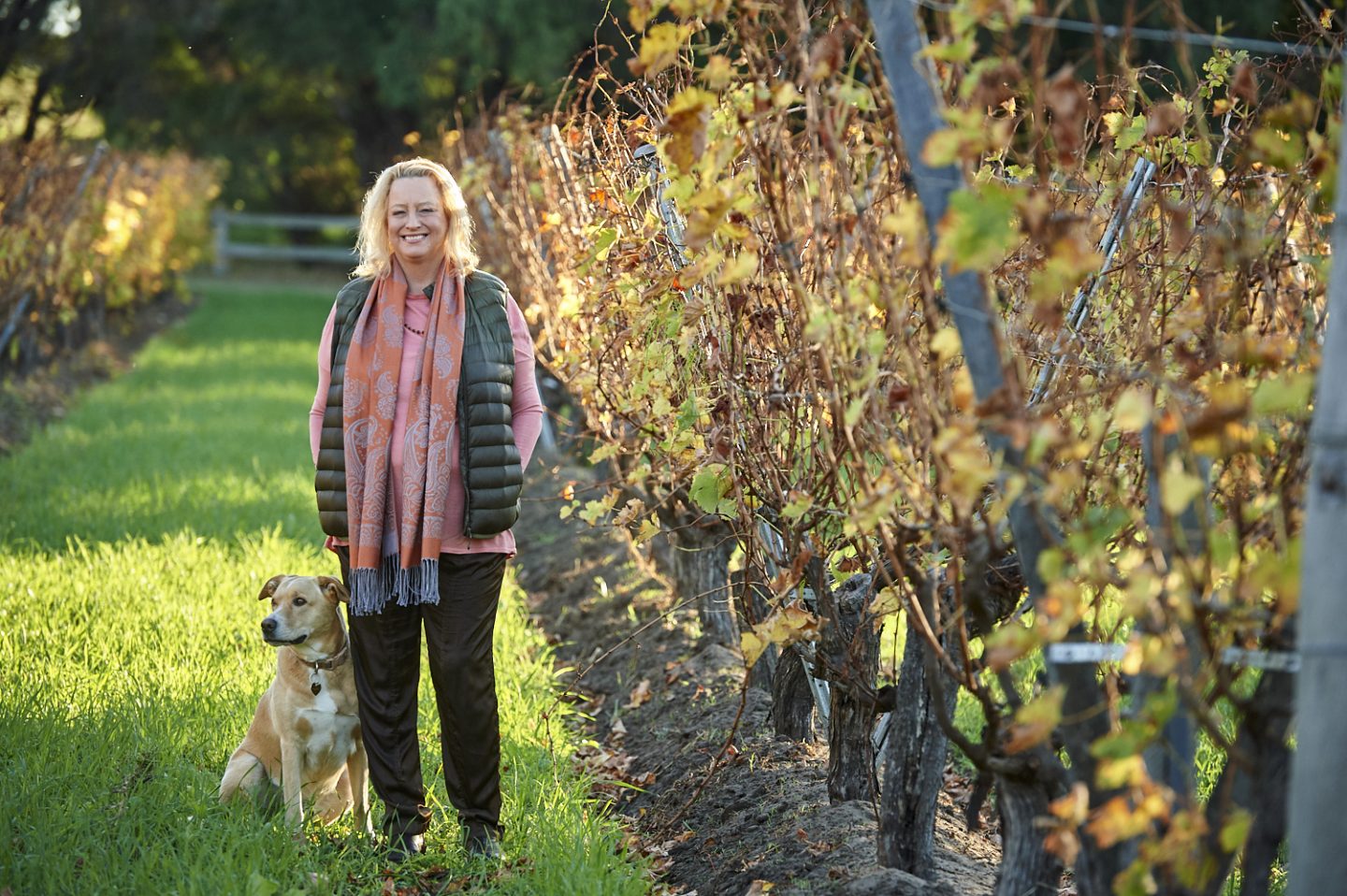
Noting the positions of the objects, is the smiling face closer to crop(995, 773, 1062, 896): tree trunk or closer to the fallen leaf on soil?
crop(995, 773, 1062, 896): tree trunk

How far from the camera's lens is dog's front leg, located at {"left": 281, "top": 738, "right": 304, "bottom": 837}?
149 inches

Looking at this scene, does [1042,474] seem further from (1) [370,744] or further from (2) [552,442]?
(2) [552,442]

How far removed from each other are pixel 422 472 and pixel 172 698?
1689 mm

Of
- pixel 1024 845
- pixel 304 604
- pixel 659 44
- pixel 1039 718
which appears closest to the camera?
pixel 1039 718

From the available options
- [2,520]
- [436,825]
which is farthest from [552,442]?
Result: [436,825]

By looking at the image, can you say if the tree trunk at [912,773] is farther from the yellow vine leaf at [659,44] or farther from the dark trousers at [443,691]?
the yellow vine leaf at [659,44]

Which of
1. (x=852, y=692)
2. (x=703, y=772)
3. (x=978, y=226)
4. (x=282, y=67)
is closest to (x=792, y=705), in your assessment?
(x=703, y=772)

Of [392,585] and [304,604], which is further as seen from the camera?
[304,604]

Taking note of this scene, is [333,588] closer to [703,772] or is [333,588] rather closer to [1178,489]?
[703,772]

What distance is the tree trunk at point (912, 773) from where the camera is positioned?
3.24 m

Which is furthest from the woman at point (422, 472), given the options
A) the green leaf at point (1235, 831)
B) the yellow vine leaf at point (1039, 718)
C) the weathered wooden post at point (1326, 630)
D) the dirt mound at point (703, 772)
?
the weathered wooden post at point (1326, 630)

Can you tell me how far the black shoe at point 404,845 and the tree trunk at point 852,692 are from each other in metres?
1.17

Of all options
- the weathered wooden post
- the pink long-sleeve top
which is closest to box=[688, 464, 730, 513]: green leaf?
the pink long-sleeve top

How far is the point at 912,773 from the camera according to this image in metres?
3.25
